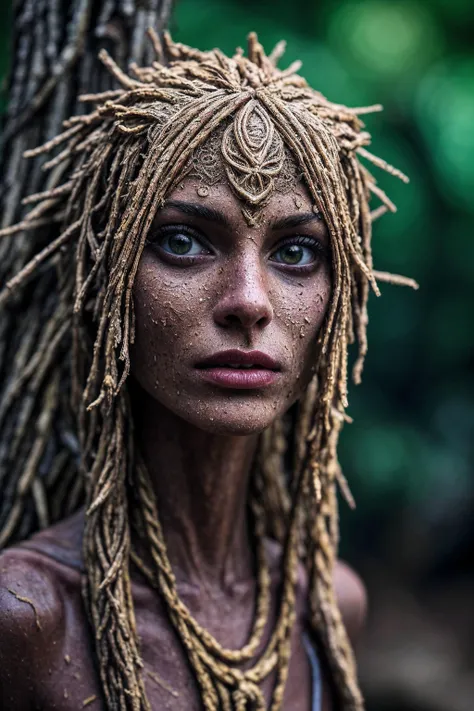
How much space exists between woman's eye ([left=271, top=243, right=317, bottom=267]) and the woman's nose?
2.2 inches

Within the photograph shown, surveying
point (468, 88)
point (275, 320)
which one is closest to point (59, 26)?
point (275, 320)

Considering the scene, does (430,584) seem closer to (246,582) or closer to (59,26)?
(246,582)

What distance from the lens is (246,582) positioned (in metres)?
1.42

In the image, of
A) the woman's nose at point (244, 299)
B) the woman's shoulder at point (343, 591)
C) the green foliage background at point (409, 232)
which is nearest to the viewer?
the woman's nose at point (244, 299)

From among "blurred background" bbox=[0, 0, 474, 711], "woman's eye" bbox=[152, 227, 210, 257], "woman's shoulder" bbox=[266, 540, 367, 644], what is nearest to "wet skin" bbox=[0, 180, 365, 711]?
"woman's eye" bbox=[152, 227, 210, 257]

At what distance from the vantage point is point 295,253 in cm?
124

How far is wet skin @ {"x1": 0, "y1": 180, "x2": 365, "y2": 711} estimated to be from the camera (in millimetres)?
1179

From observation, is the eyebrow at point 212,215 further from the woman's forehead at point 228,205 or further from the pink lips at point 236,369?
the pink lips at point 236,369

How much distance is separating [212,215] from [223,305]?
119 millimetres

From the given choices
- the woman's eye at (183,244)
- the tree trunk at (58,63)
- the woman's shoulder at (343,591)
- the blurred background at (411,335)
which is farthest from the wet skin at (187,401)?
the blurred background at (411,335)

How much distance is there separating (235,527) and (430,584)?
7.73 feet

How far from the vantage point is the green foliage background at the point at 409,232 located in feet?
8.41

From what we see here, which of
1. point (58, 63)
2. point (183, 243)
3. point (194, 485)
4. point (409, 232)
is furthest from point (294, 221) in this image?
point (409, 232)

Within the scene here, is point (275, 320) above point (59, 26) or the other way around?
the other way around
